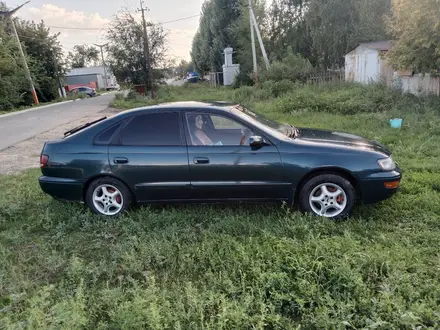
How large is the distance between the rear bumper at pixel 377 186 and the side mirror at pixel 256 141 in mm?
1245

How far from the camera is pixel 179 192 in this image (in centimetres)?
417

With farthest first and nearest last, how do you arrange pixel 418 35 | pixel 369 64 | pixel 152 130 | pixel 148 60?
pixel 148 60 < pixel 369 64 < pixel 418 35 < pixel 152 130

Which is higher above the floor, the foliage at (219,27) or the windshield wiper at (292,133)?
the foliage at (219,27)

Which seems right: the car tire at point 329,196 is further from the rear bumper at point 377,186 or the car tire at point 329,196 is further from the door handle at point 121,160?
the door handle at point 121,160

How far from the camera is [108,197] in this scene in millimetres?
4371

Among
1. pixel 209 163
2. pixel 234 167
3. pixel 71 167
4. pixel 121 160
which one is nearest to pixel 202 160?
pixel 209 163

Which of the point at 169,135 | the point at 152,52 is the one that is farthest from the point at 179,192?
the point at 152,52

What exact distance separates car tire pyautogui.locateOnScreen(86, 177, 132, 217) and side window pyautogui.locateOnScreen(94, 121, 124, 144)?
49 centimetres

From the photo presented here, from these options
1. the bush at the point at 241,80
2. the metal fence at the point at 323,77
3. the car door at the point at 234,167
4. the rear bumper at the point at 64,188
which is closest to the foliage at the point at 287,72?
the metal fence at the point at 323,77

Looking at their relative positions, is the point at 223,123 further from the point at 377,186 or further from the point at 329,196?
the point at 377,186

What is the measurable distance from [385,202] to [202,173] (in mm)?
2382

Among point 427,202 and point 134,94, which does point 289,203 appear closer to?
point 427,202

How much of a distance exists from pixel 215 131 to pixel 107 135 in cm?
141

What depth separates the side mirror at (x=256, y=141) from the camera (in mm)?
3882
